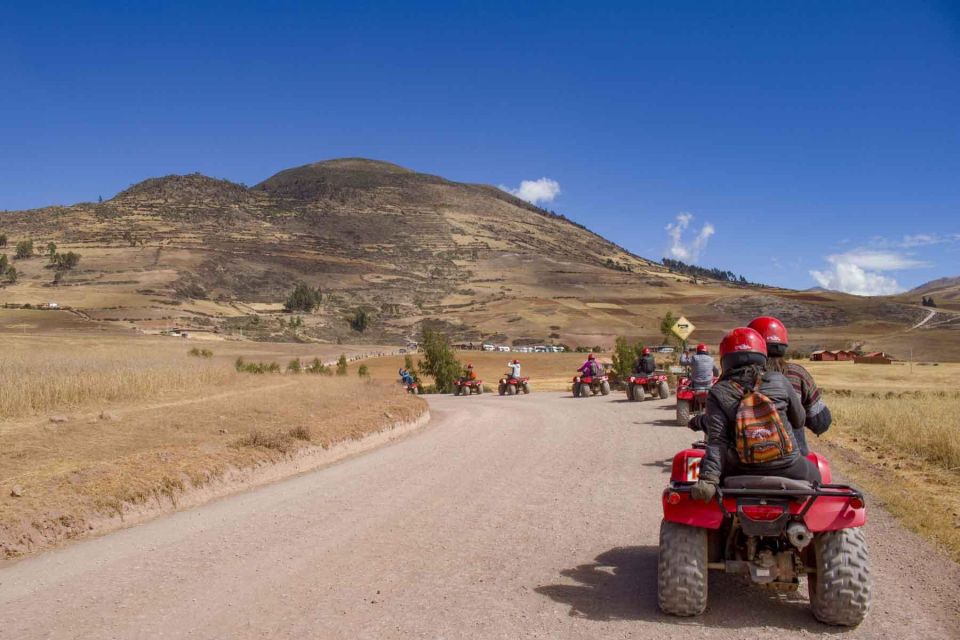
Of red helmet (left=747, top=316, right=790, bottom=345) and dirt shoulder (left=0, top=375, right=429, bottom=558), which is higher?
red helmet (left=747, top=316, right=790, bottom=345)

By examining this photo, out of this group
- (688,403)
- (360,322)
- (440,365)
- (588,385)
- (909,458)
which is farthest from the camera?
(360,322)

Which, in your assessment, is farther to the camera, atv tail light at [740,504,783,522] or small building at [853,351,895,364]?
small building at [853,351,895,364]

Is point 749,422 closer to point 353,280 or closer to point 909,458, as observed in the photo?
point 909,458

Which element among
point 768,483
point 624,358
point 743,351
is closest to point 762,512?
point 768,483

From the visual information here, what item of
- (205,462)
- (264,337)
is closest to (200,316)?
(264,337)

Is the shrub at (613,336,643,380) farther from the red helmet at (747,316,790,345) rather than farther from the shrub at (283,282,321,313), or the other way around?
the shrub at (283,282,321,313)

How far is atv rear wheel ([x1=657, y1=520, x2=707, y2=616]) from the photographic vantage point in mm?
4957

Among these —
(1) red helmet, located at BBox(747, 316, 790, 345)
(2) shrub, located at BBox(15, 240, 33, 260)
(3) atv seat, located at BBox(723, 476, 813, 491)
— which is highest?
(2) shrub, located at BBox(15, 240, 33, 260)

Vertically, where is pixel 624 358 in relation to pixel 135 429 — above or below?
above

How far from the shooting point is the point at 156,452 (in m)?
10.1

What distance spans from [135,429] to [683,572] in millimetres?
10938

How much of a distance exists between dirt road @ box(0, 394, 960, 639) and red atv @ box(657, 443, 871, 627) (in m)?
0.21

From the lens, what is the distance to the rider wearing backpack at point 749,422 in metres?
4.99

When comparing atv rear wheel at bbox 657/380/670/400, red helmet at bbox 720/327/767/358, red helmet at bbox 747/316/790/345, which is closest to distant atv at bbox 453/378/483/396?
atv rear wheel at bbox 657/380/670/400
